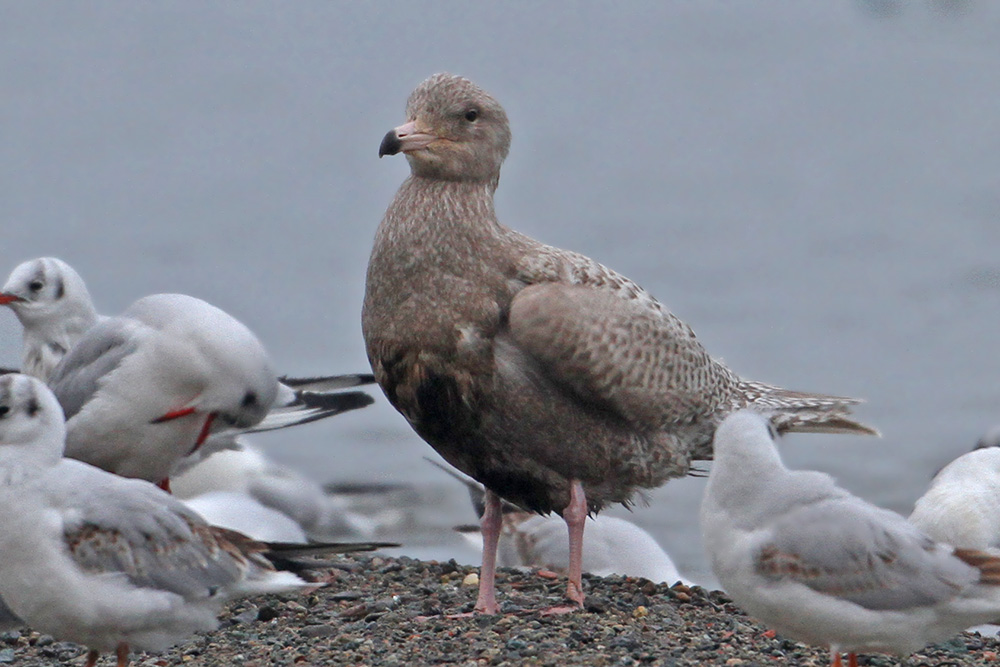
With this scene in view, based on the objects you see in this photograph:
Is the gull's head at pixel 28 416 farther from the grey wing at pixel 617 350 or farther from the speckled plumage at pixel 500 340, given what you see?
the grey wing at pixel 617 350

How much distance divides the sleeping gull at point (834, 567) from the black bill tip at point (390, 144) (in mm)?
1884

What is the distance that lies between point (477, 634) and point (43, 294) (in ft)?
9.99

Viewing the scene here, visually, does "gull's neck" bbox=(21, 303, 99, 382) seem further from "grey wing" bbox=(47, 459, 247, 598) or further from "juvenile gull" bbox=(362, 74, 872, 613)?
"grey wing" bbox=(47, 459, 247, 598)

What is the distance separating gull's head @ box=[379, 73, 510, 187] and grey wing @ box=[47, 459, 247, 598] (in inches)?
67.7

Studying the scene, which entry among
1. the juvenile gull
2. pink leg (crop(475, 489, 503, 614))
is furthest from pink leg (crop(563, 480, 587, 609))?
pink leg (crop(475, 489, 503, 614))

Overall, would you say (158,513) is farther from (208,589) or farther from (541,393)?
(541,393)

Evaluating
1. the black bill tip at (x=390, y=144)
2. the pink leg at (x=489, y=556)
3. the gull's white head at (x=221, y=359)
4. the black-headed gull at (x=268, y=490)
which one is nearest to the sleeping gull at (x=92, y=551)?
the pink leg at (x=489, y=556)

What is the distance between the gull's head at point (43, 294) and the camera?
802 centimetres

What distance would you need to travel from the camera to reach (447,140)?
6.68m

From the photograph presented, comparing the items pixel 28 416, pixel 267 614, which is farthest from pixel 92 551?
pixel 267 614

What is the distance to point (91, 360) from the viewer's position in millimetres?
7480

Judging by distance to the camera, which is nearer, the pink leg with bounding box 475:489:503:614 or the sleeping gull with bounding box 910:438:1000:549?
the pink leg with bounding box 475:489:503:614

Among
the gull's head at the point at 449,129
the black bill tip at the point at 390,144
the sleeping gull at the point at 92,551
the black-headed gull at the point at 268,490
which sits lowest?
the sleeping gull at the point at 92,551

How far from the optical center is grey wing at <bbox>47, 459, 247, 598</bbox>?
5363mm
